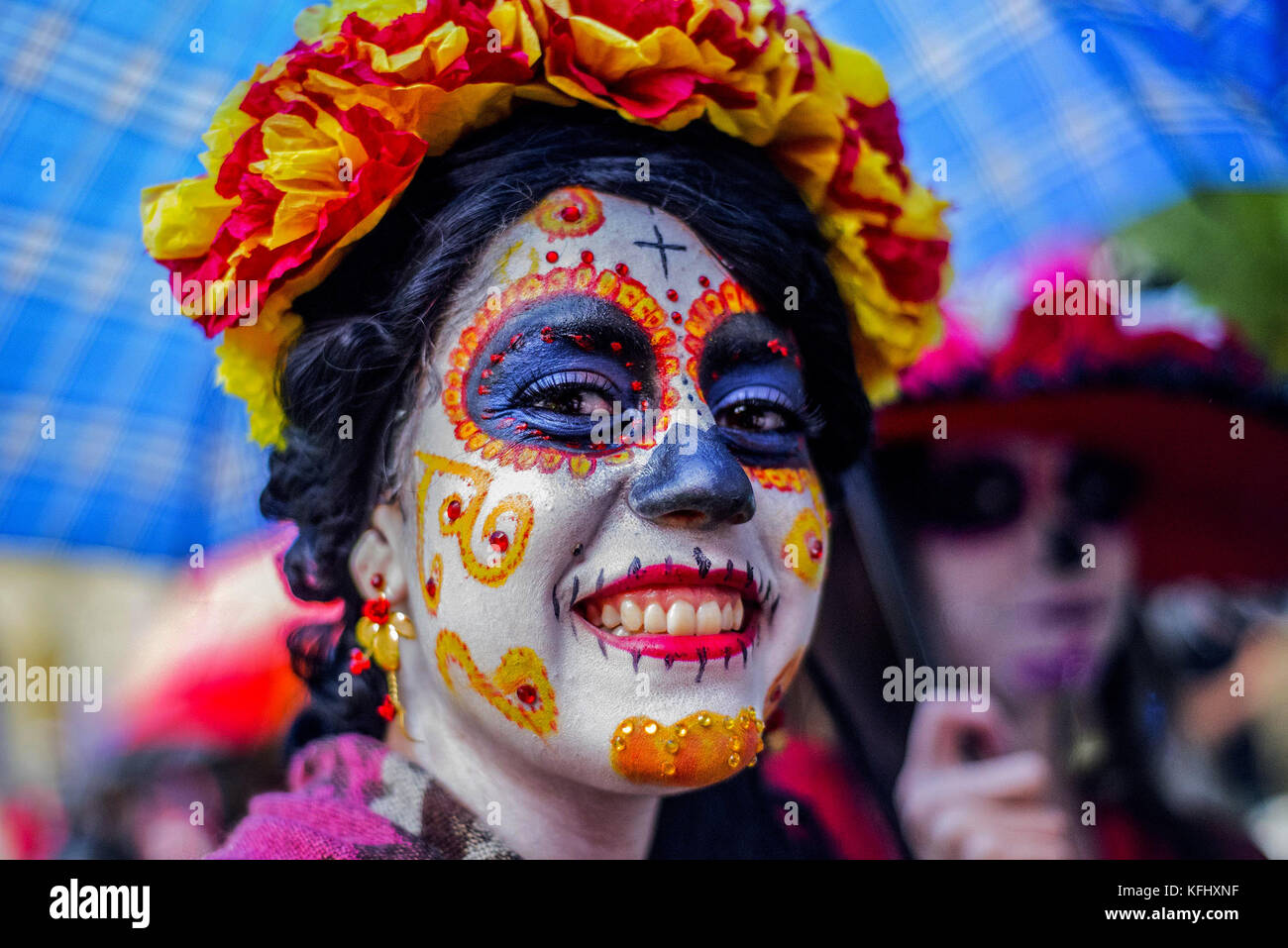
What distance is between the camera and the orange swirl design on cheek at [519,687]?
6.89ft

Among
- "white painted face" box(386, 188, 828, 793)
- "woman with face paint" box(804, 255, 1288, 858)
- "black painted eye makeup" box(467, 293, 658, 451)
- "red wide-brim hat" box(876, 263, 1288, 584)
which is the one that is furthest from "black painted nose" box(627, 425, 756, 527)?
"red wide-brim hat" box(876, 263, 1288, 584)

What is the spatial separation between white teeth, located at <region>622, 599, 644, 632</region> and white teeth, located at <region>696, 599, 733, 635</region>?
6 centimetres

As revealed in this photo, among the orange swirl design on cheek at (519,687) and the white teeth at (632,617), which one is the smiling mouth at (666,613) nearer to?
the white teeth at (632,617)

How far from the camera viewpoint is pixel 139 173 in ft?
8.61

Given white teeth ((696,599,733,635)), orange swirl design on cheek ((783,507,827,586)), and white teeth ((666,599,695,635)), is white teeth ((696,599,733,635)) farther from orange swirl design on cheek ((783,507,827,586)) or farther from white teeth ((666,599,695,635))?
orange swirl design on cheek ((783,507,827,586))

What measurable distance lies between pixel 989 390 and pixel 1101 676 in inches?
42.8

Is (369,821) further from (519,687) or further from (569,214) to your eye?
(569,214)

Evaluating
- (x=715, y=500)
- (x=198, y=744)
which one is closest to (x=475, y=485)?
(x=715, y=500)

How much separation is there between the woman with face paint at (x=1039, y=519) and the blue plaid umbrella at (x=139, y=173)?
2.05ft

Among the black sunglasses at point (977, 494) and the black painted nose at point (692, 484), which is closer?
the black painted nose at point (692, 484)

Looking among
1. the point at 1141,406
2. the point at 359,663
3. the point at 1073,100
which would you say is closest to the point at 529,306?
the point at 359,663

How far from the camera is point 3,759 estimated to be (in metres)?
2.92

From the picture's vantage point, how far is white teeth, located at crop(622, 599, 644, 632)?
2.11m

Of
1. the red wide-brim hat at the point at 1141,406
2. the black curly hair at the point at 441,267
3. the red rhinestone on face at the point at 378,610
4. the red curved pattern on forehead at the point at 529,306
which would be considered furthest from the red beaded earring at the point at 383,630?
the red wide-brim hat at the point at 1141,406
